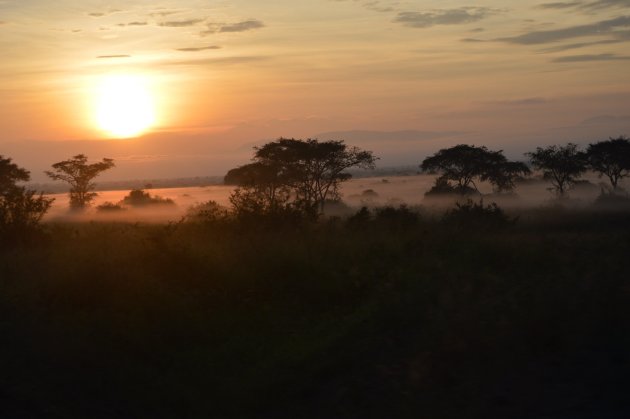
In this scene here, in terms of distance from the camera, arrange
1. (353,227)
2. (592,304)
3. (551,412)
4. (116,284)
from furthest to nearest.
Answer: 1. (353,227)
2. (116,284)
3. (592,304)
4. (551,412)

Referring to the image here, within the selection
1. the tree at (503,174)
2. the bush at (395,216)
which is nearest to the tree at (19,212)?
the bush at (395,216)

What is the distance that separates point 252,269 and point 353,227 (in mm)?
7004

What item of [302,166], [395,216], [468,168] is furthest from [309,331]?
[468,168]

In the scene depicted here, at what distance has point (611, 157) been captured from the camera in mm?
53312

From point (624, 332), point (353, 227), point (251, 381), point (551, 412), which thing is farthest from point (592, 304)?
point (353, 227)

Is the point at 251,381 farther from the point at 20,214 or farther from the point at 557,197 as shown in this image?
the point at 557,197

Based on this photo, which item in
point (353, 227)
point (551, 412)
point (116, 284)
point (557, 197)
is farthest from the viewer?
point (557, 197)

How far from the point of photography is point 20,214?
16.3 meters

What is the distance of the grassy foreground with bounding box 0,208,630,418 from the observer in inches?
310

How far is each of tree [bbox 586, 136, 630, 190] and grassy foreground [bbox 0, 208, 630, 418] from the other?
138 feet

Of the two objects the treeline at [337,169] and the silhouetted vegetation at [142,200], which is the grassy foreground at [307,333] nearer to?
the treeline at [337,169]

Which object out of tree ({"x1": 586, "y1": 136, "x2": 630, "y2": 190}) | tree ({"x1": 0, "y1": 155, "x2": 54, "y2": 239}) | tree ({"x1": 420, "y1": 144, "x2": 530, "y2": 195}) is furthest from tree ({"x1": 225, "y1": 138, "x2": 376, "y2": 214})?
tree ({"x1": 0, "y1": 155, "x2": 54, "y2": 239})

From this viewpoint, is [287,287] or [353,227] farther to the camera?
[353,227]

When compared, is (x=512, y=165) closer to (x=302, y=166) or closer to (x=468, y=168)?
(x=468, y=168)
